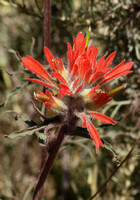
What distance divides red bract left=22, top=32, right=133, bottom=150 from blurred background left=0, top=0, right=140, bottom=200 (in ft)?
0.74

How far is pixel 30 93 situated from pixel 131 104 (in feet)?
2.22

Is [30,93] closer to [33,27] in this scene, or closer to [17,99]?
[17,99]

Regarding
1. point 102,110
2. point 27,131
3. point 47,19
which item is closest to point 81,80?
point 27,131

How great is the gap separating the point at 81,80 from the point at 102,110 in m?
0.67

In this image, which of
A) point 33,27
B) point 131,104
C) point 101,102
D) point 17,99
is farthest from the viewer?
point 17,99

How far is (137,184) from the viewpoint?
1.29 m

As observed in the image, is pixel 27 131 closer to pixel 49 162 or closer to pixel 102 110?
pixel 49 162

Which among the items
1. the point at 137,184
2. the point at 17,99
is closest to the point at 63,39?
the point at 17,99

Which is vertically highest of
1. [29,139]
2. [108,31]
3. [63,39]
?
[63,39]

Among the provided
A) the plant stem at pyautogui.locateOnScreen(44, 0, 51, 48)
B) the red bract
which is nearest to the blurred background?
the plant stem at pyautogui.locateOnScreen(44, 0, 51, 48)

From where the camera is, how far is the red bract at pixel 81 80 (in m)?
0.60

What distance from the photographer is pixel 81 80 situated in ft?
2.10

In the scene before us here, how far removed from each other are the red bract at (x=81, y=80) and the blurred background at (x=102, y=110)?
0.23 metres

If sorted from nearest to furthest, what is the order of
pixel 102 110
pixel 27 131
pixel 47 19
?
pixel 27 131 → pixel 47 19 → pixel 102 110
